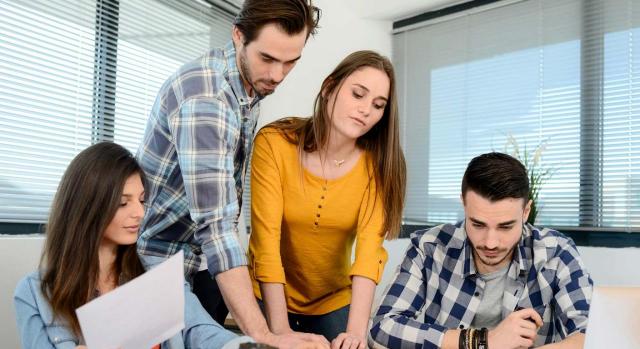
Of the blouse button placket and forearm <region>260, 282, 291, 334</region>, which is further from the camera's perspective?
the blouse button placket

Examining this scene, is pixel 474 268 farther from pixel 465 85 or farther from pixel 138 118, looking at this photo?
pixel 465 85

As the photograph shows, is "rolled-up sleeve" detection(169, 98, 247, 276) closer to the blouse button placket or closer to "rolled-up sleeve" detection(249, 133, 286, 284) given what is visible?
"rolled-up sleeve" detection(249, 133, 286, 284)

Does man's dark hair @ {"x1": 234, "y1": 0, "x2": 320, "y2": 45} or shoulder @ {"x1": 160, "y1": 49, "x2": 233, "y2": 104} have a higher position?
man's dark hair @ {"x1": 234, "y1": 0, "x2": 320, "y2": 45}

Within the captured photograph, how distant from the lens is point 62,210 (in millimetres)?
1241

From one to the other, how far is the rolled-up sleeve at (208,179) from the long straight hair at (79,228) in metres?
0.15

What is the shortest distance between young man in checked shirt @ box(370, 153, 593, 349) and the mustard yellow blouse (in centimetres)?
18

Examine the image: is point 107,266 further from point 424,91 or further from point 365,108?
point 424,91

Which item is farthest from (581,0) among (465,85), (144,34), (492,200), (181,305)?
(181,305)

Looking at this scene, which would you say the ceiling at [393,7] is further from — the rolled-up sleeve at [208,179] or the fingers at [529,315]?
the rolled-up sleeve at [208,179]

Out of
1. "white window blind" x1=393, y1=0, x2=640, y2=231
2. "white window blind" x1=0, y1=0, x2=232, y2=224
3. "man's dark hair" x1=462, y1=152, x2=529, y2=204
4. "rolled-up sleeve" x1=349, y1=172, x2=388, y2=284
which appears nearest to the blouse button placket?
"rolled-up sleeve" x1=349, y1=172, x2=388, y2=284

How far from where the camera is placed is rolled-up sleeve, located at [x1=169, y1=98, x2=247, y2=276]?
1236 millimetres

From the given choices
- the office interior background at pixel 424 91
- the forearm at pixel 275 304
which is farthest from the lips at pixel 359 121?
the office interior background at pixel 424 91

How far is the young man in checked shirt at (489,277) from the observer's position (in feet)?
5.15

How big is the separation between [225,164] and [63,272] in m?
0.39
